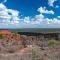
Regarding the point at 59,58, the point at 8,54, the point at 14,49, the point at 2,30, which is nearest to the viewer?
the point at 59,58

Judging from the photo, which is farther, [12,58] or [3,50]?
[3,50]

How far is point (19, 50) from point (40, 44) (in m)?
2.10

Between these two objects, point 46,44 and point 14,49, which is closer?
point 14,49

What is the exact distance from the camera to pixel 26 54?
12.6 metres

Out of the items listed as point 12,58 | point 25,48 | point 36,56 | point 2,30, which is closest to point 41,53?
point 36,56

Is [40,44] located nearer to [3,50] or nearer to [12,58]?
[3,50]

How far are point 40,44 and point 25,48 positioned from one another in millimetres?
1342

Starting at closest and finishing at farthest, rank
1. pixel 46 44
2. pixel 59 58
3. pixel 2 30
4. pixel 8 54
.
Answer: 1. pixel 59 58
2. pixel 8 54
3. pixel 46 44
4. pixel 2 30

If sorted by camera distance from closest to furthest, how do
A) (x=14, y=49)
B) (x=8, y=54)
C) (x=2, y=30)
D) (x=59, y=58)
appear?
(x=59, y=58) → (x=8, y=54) → (x=14, y=49) → (x=2, y=30)

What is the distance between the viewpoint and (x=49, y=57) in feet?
40.2

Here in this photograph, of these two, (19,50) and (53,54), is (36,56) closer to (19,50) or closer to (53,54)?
(53,54)

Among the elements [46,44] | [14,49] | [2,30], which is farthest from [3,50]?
[2,30]

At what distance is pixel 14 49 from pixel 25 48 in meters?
1.05

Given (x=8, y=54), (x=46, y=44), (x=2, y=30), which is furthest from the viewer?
(x=2, y=30)
